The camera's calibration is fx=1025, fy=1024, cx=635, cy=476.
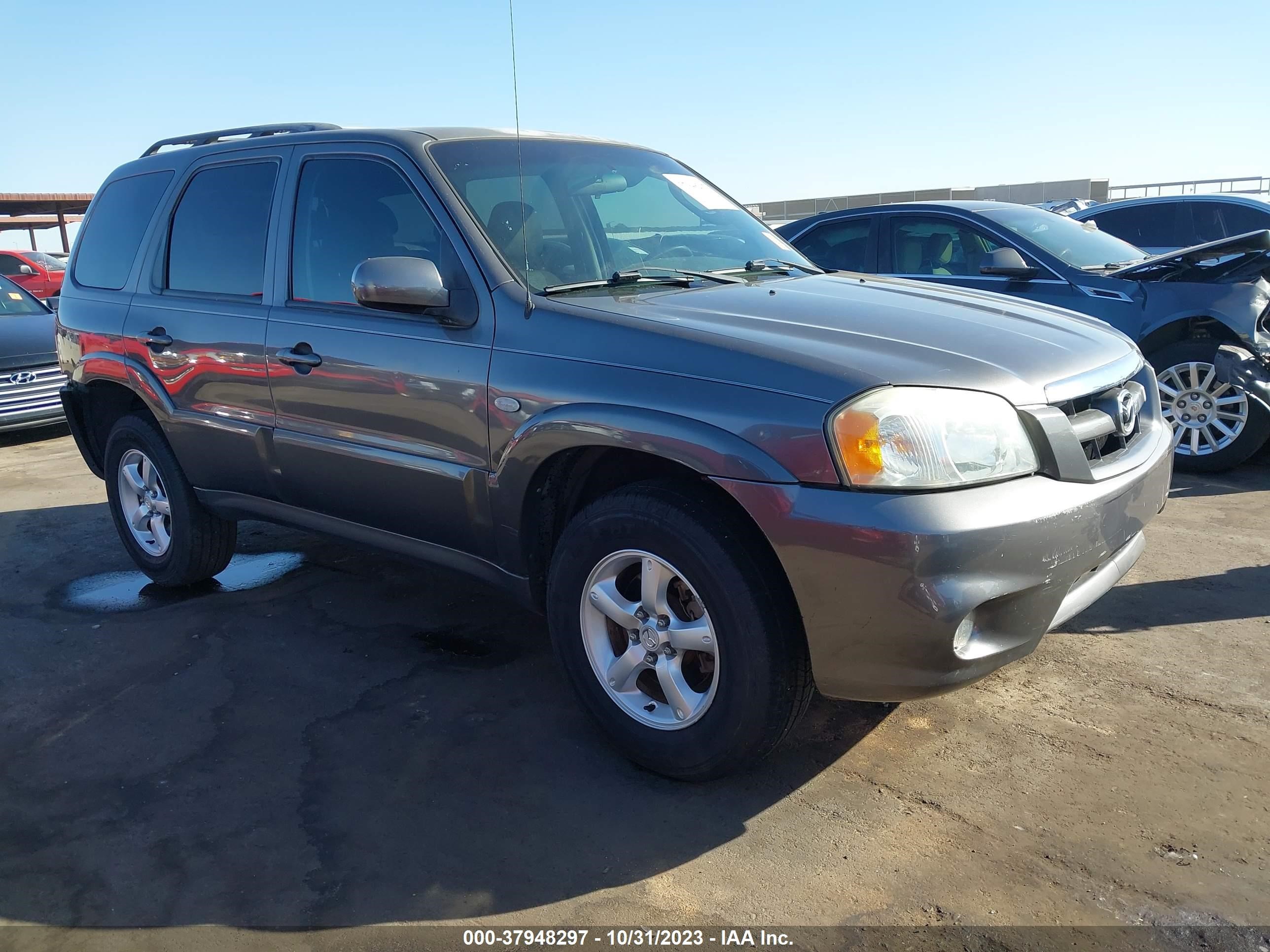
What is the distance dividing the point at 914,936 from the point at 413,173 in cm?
276

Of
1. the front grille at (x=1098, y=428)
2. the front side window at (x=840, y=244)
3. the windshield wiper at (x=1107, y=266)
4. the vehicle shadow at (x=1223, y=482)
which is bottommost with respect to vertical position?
the vehicle shadow at (x=1223, y=482)

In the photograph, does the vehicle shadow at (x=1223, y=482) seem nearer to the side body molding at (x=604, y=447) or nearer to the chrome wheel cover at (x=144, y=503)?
the side body molding at (x=604, y=447)

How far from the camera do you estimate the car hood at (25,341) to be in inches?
356

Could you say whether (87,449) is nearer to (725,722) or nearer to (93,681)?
(93,681)

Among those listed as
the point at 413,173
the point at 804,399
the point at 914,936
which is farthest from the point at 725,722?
the point at 413,173

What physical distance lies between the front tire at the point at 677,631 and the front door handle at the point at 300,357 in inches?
50.4

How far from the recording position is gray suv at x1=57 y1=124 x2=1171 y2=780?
250 centimetres

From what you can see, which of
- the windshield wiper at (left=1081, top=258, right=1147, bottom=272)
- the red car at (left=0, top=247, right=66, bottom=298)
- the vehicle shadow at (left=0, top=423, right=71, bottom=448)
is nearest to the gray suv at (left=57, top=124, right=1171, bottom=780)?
the windshield wiper at (left=1081, top=258, right=1147, bottom=272)

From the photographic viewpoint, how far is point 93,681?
3.84m

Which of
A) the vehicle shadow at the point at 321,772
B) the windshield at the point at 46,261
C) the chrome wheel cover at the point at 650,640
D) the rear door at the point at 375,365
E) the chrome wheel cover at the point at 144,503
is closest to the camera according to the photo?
the vehicle shadow at the point at 321,772

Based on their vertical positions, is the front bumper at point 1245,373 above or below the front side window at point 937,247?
below

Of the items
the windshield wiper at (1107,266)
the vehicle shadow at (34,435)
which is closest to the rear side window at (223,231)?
the windshield wiper at (1107,266)

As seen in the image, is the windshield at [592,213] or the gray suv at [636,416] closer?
the gray suv at [636,416]

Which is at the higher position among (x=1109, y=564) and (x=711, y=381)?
(x=711, y=381)
